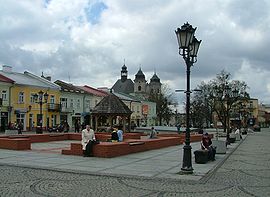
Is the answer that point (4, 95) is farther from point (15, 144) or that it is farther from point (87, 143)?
point (87, 143)

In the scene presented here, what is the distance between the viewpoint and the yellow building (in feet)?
173

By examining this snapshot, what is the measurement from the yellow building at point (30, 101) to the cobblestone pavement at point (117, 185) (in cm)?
3818

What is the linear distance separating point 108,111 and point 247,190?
87.5ft

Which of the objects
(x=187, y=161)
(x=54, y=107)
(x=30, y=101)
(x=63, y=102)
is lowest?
(x=187, y=161)

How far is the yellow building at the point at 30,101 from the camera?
52.8 meters

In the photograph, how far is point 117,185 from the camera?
10492 mm

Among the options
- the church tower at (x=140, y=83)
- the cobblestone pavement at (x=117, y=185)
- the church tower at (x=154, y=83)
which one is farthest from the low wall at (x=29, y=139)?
the church tower at (x=154, y=83)

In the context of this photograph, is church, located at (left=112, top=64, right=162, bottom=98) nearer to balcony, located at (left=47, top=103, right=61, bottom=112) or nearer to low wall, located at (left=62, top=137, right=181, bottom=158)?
balcony, located at (left=47, top=103, right=61, bottom=112)

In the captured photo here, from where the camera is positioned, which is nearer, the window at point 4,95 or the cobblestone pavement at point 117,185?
the cobblestone pavement at point 117,185

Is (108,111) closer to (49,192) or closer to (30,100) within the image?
(30,100)

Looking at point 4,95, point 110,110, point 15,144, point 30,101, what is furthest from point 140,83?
point 15,144

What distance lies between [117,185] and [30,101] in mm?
47391

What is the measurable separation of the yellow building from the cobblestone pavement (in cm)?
3818

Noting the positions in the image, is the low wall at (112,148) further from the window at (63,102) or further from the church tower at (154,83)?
the church tower at (154,83)
